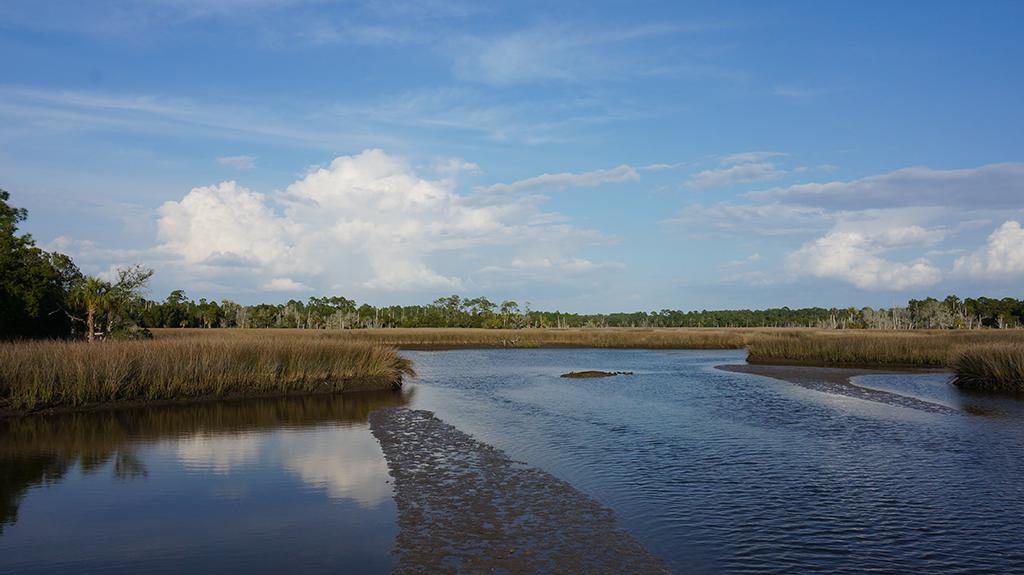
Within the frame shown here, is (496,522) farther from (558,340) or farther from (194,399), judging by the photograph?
(558,340)

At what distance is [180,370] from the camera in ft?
59.2

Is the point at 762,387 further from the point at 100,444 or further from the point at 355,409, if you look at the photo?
the point at 100,444

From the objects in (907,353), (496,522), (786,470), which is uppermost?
(907,353)

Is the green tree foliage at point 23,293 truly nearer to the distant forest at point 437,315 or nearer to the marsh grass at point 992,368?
the marsh grass at point 992,368

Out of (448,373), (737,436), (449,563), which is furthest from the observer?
(448,373)

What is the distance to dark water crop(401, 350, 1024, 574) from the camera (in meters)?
6.94

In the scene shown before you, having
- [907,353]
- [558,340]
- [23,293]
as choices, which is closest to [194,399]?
[23,293]

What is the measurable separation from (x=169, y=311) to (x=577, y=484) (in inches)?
4782

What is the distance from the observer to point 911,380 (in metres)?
28.0

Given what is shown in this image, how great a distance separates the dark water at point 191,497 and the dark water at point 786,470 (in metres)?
3.54

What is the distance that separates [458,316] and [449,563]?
5440 inches

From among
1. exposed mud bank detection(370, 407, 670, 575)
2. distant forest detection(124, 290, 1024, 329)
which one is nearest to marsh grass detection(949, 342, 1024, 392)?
exposed mud bank detection(370, 407, 670, 575)

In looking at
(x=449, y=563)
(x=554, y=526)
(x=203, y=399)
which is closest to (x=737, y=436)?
(x=554, y=526)

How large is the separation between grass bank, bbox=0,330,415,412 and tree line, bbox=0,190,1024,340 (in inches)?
303
